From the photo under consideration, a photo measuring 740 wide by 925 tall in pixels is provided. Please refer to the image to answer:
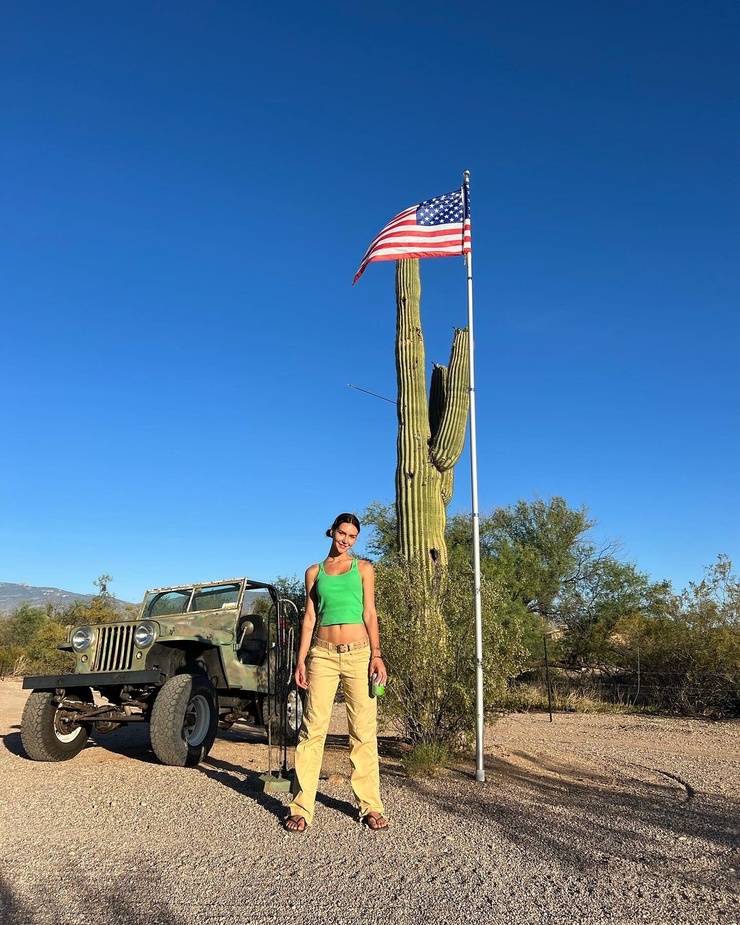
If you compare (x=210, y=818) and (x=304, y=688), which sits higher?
(x=304, y=688)

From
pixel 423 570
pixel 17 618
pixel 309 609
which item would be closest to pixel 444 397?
pixel 423 570

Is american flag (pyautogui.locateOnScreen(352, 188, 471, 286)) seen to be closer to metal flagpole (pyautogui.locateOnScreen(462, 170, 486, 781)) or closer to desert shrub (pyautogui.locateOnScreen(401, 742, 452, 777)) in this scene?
metal flagpole (pyautogui.locateOnScreen(462, 170, 486, 781))

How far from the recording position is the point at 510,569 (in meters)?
19.8

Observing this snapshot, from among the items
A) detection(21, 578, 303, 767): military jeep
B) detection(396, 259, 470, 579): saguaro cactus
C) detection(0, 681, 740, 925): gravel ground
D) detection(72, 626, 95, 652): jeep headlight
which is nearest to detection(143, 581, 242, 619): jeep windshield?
detection(21, 578, 303, 767): military jeep

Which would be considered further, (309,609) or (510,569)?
(510,569)

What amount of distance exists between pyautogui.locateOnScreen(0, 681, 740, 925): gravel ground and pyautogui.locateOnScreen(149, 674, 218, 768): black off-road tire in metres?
0.19

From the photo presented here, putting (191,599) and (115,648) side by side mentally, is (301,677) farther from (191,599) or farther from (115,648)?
(191,599)

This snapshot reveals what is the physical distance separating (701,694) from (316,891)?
40.7ft

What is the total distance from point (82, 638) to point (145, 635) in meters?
0.89

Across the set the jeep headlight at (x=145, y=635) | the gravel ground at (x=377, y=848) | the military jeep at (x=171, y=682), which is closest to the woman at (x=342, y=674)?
the gravel ground at (x=377, y=848)

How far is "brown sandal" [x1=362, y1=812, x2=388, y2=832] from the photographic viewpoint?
15.5 feet

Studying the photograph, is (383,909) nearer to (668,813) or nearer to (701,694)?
(668,813)

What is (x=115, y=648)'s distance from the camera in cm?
779

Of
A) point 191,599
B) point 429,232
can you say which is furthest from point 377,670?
point 429,232
